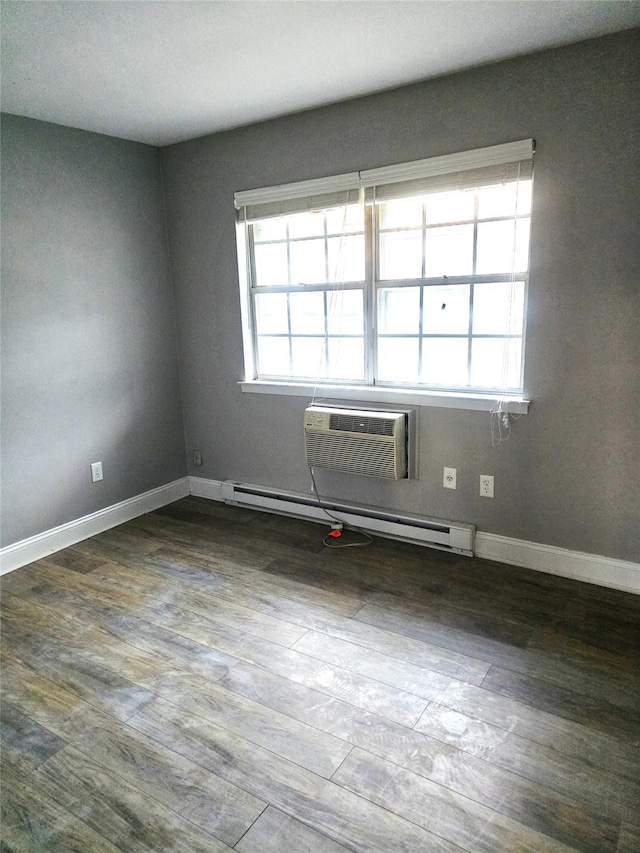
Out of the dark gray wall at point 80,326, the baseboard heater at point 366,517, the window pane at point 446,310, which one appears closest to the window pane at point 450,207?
the window pane at point 446,310

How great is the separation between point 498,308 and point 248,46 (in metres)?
1.61

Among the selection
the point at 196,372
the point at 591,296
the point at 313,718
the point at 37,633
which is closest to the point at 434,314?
the point at 591,296

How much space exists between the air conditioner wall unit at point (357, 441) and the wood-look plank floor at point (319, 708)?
0.51 m

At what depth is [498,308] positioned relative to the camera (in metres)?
2.73

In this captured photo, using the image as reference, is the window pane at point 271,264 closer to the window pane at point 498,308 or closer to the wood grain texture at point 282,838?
the window pane at point 498,308

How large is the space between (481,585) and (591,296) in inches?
57.0

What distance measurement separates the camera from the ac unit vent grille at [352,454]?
296cm

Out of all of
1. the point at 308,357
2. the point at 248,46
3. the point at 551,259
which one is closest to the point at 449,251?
the point at 551,259

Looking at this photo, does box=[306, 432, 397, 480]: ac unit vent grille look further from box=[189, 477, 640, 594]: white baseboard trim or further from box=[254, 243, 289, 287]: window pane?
box=[254, 243, 289, 287]: window pane

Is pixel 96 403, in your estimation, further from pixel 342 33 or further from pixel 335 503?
pixel 342 33

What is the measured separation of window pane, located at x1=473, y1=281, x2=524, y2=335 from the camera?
8.68 feet

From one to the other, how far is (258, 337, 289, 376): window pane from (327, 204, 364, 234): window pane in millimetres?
758

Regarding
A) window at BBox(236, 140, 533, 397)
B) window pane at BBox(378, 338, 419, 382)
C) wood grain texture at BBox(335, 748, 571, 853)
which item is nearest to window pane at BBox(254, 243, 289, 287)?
window at BBox(236, 140, 533, 397)

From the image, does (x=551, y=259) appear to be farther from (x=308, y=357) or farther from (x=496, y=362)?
(x=308, y=357)
